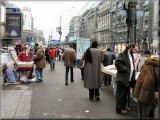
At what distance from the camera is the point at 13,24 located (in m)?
21.6

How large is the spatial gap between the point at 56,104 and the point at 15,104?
1113 mm

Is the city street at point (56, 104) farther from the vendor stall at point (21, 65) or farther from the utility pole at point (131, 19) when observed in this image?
the utility pole at point (131, 19)

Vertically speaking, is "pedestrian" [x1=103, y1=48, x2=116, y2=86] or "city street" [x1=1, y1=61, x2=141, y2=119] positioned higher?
"pedestrian" [x1=103, y1=48, x2=116, y2=86]

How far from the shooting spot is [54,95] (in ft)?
33.0

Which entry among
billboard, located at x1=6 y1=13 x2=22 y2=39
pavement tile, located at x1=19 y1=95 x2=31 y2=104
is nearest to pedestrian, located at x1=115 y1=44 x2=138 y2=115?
pavement tile, located at x1=19 y1=95 x2=31 y2=104

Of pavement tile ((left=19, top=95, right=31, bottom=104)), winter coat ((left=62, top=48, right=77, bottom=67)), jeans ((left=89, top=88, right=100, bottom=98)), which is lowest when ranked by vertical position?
pavement tile ((left=19, top=95, right=31, bottom=104))

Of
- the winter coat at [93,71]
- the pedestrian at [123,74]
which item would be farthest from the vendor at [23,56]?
the pedestrian at [123,74]

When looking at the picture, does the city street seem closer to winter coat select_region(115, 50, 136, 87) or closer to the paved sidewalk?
the paved sidewalk

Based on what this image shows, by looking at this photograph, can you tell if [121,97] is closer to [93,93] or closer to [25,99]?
[93,93]

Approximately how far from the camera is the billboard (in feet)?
69.1

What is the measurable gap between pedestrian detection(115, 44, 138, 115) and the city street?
268 mm

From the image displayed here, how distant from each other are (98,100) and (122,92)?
1.72 m

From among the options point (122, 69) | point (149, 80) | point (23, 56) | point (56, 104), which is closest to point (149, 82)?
point (149, 80)

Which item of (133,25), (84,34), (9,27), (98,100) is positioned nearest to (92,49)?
(98,100)
